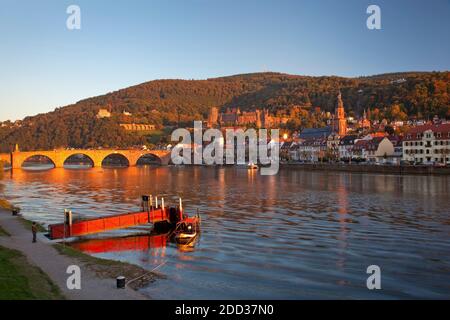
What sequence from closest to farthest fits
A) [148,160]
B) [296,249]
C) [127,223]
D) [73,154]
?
[296,249], [127,223], [73,154], [148,160]

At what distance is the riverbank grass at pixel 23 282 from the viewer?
47.9ft

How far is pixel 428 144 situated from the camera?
96.2 m

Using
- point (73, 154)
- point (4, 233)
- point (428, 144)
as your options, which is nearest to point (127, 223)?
point (4, 233)

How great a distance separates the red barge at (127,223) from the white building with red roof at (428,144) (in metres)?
73.1

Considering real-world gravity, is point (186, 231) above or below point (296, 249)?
above

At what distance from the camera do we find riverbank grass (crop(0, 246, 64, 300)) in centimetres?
1460

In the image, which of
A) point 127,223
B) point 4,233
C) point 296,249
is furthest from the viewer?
point 127,223

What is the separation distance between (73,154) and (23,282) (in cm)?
14538

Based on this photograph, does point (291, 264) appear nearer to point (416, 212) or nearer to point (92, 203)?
point (416, 212)

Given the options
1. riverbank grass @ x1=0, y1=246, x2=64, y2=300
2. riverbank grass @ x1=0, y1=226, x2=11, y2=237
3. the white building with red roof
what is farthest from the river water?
the white building with red roof

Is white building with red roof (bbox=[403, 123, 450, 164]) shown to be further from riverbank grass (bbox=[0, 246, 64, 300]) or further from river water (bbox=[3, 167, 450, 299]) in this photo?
riverbank grass (bbox=[0, 246, 64, 300])

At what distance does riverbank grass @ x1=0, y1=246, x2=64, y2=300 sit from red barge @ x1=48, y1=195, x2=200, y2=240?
7180 millimetres

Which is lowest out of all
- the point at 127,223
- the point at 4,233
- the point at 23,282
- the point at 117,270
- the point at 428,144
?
the point at 117,270

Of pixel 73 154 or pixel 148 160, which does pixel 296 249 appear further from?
pixel 148 160
